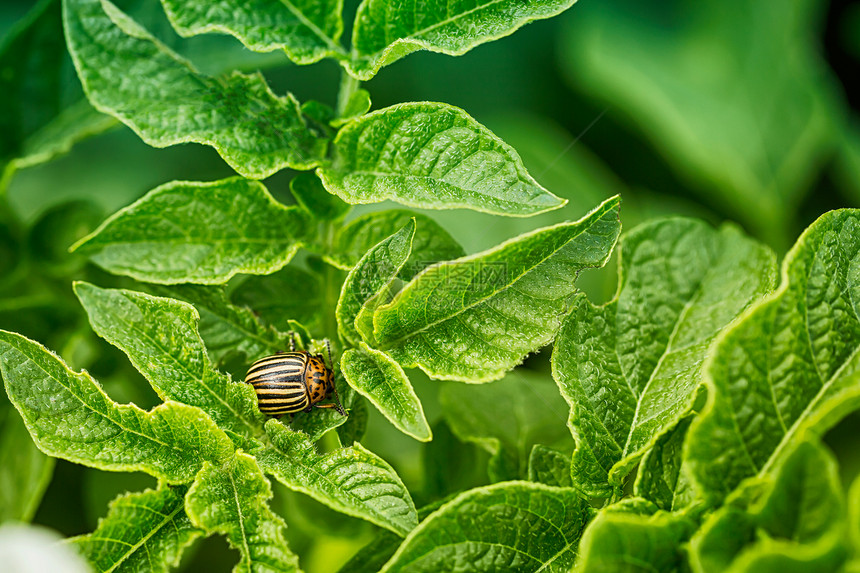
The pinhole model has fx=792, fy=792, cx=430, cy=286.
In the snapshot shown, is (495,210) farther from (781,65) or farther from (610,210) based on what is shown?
(781,65)

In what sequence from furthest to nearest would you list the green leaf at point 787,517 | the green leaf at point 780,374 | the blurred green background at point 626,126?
the blurred green background at point 626,126 → the green leaf at point 780,374 → the green leaf at point 787,517

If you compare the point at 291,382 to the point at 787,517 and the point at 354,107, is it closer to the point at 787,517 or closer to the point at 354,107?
the point at 354,107

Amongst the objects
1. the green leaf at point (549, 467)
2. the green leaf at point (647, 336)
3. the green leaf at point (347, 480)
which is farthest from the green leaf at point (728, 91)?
the green leaf at point (347, 480)

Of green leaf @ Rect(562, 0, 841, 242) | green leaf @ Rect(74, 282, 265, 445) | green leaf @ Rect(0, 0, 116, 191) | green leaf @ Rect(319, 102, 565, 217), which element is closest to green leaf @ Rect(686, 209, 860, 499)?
green leaf @ Rect(319, 102, 565, 217)

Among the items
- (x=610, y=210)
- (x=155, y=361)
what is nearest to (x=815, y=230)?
(x=610, y=210)

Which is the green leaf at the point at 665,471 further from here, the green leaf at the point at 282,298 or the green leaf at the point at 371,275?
the green leaf at the point at 282,298

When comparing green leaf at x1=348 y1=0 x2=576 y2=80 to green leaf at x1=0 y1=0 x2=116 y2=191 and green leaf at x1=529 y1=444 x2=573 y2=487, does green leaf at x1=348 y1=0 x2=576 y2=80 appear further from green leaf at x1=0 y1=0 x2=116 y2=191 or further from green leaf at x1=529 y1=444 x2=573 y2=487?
green leaf at x1=0 y1=0 x2=116 y2=191
